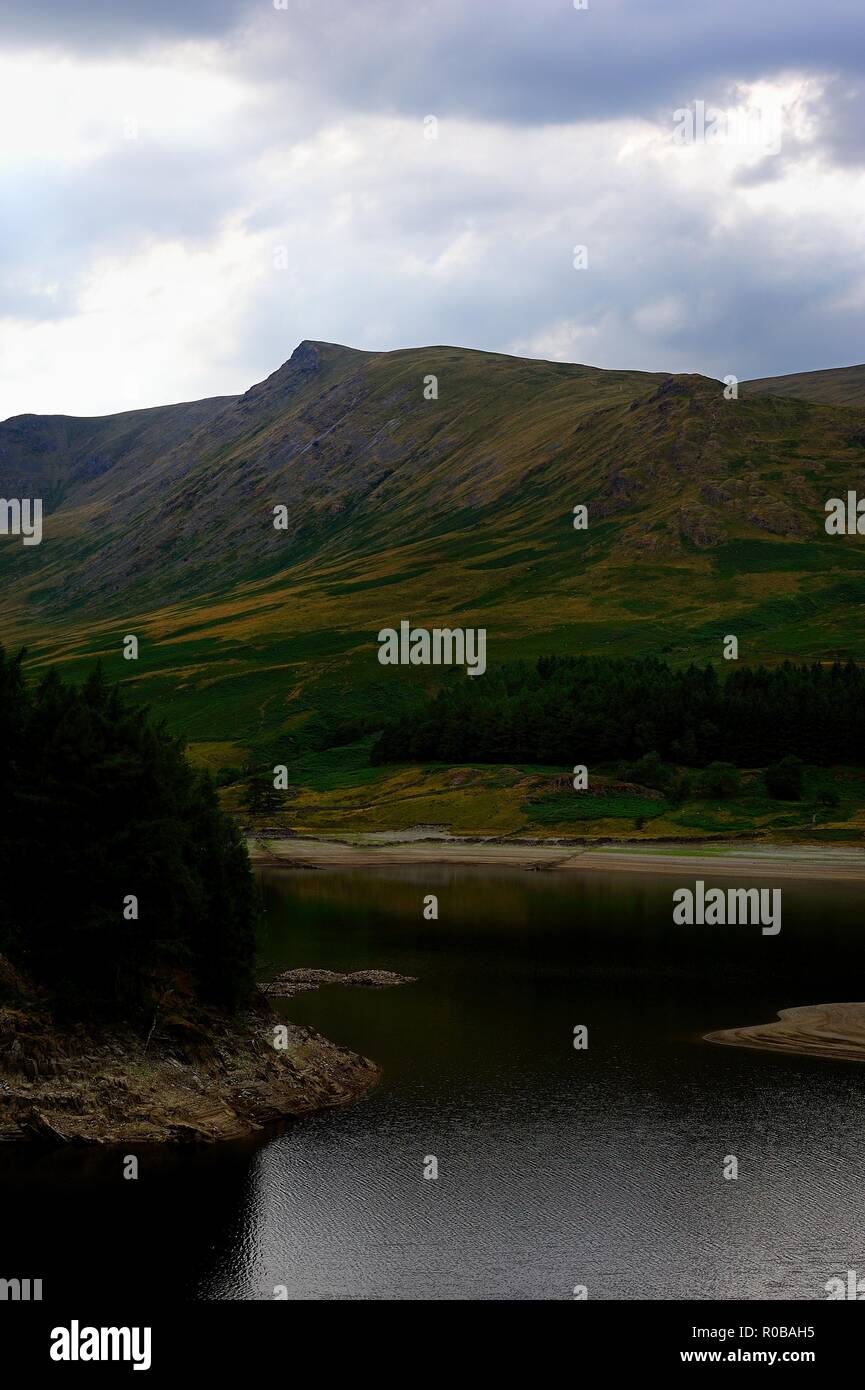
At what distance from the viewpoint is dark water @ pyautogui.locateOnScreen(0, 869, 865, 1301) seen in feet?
133

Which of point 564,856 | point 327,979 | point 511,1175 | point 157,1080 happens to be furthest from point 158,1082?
point 564,856

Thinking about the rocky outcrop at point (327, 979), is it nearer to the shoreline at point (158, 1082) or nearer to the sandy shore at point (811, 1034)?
the shoreline at point (158, 1082)

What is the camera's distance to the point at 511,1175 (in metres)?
48.3

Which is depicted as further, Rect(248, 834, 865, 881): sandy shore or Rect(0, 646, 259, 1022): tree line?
Rect(248, 834, 865, 881): sandy shore

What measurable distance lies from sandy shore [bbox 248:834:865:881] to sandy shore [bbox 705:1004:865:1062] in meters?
61.0

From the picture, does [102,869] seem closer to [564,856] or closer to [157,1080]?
[157,1080]

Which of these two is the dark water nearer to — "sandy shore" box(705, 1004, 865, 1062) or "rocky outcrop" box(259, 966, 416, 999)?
"sandy shore" box(705, 1004, 865, 1062)

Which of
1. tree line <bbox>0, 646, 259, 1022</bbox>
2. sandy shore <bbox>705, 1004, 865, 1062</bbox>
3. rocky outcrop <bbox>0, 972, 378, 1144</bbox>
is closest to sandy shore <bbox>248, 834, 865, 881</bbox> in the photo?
sandy shore <bbox>705, 1004, 865, 1062</bbox>

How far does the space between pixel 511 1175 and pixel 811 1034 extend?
91.2ft

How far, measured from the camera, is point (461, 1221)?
4419cm

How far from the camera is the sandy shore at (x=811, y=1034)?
66.3 m

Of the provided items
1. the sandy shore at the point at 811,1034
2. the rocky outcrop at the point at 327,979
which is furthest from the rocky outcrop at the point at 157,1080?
the sandy shore at the point at 811,1034
